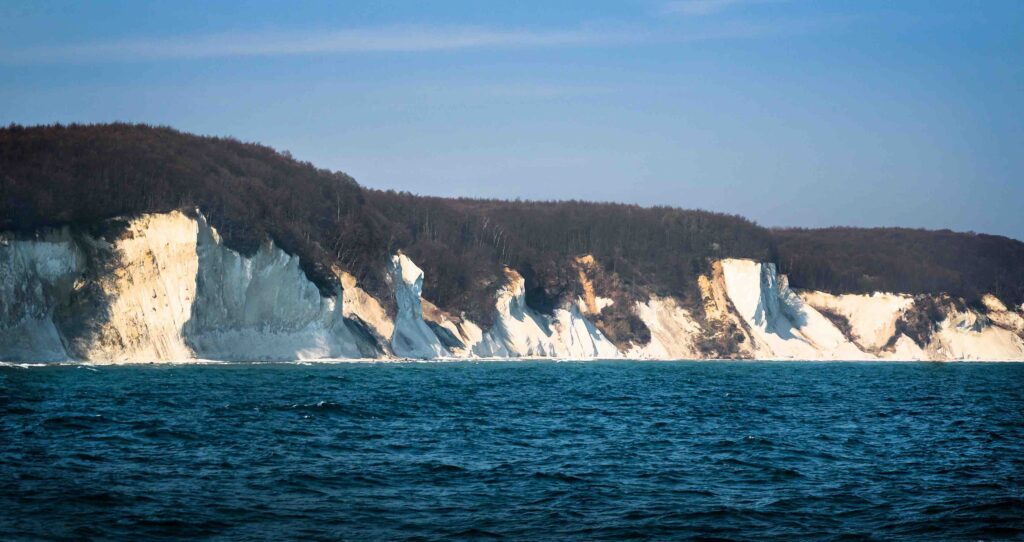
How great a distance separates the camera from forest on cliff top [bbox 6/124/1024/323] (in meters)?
63.5

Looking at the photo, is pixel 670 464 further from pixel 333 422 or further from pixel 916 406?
pixel 916 406

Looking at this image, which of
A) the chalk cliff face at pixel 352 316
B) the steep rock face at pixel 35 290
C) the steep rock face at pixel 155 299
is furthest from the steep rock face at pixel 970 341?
the steep rock face at pixel 35 290

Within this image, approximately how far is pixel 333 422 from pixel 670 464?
9843mm

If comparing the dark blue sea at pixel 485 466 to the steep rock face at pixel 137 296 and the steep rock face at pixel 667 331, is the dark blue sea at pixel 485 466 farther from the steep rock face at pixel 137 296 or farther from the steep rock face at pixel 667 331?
the steep rock face at pixel 667 331

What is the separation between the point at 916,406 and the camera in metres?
38.3

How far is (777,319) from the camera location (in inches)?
4247

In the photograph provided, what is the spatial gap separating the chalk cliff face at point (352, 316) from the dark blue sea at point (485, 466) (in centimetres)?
1876

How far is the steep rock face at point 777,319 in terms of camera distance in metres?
104

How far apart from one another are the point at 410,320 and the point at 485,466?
2329 inches

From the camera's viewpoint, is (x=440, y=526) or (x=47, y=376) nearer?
(x=440, y=526)

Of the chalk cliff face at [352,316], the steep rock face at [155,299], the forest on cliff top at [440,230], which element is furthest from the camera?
the forest on cliff top at [440,230]

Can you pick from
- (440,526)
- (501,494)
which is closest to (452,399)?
(501,494)

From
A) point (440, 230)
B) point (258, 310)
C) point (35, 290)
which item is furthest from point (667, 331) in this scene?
point (35, 290)

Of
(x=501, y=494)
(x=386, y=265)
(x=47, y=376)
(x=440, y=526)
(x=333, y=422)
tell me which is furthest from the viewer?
(x=386, y=265)
